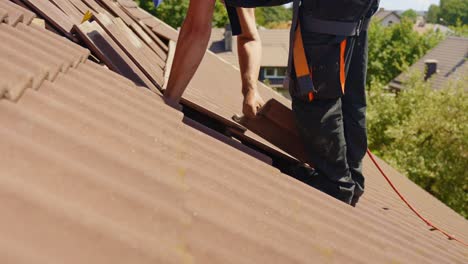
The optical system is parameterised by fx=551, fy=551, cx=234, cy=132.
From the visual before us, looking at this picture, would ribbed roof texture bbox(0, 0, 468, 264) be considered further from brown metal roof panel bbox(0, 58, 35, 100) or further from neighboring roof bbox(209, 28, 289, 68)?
neighboring roof bbox(209, 28, 289, 68)

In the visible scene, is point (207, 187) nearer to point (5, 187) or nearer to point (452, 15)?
point (5, 187)

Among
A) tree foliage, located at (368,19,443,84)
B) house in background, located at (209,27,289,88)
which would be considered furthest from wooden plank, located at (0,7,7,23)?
tree foliage, located at (368,19,443,84)

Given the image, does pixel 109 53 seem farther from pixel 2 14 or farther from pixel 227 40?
pixel 227 40

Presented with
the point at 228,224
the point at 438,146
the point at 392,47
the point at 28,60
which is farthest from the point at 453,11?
the point at 228,224

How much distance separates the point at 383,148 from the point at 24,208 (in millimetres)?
20240

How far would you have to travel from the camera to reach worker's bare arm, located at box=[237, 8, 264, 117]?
3.13 m

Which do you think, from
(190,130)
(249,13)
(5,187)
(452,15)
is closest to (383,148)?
(249,13)

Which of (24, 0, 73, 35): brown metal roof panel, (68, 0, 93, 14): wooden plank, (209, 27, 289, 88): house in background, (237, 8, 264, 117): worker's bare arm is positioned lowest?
(209, 27, 289, 88): house in background

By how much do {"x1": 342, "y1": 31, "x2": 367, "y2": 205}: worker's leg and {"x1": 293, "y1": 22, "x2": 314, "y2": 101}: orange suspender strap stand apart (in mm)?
492

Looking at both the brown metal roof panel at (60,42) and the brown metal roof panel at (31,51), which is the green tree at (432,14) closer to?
the brown metal roof panel at (60,42)

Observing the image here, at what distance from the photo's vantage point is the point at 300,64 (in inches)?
106

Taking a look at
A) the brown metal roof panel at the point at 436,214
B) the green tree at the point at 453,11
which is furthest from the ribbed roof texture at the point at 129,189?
the green tree at the point at 453,11

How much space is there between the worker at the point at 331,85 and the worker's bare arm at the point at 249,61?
0.32 meters

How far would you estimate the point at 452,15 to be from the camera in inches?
4865
